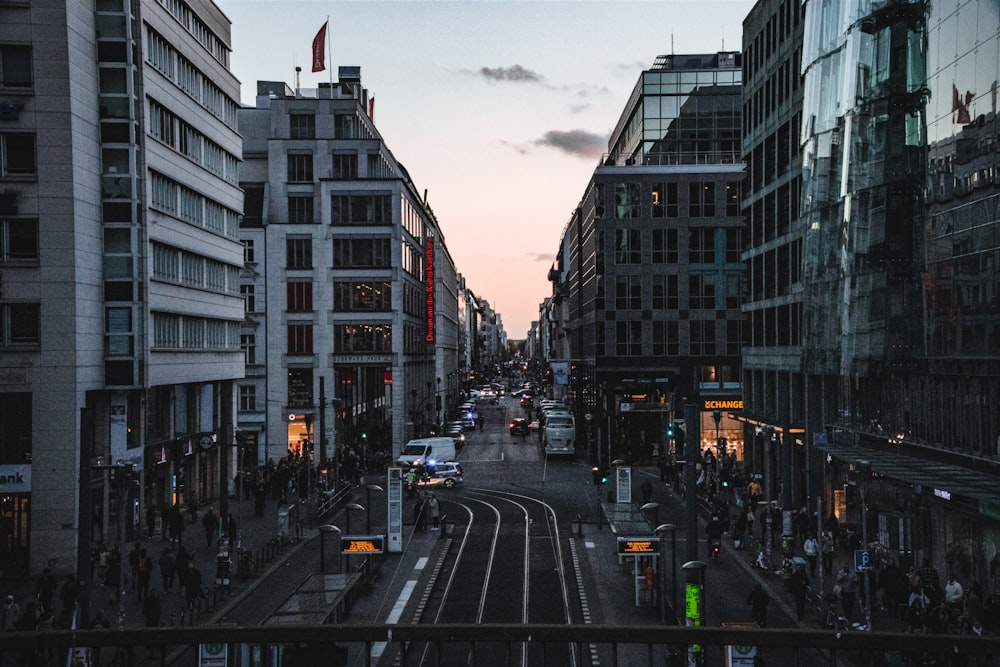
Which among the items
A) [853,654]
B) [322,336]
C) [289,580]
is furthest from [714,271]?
[853,654]

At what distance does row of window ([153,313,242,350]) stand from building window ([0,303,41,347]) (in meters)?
7.51

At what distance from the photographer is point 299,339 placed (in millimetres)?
75875

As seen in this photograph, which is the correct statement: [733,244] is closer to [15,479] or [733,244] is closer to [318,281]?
[318,281]

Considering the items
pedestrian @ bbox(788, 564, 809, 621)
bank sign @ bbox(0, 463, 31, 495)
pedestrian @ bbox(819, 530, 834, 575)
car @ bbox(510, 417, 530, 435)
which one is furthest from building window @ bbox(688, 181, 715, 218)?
bank sign @ bbox(0, 463, 31, 495)

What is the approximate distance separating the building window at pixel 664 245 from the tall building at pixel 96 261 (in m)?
38.1

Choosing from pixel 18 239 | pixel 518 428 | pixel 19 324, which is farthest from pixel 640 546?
pixel 518 428

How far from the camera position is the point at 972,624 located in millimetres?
23203

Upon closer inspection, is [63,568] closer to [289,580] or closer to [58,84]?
[289,580]

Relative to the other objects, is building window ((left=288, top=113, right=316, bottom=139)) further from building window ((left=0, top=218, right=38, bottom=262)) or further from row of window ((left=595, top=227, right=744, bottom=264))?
building window ((left=0, top=218, right=38, bottom=262))

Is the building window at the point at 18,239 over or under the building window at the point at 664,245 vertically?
under

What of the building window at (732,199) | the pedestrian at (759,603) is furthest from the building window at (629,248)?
the pedestrian at (759,603)

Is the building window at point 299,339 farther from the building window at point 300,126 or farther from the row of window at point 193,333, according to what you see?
the row of window at point 193,333

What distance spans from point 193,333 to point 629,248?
3800cm

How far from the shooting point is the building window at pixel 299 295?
76312 millimetres
